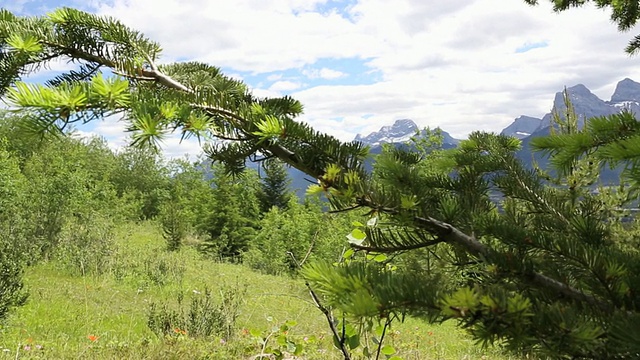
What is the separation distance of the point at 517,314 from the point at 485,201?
0.79 metres

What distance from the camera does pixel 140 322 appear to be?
7.54 metres

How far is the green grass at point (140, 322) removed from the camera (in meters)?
4.89

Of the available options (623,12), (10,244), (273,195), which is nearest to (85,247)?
(10,244)

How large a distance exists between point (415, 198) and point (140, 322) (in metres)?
7.52

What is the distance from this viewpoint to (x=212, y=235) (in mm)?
30156

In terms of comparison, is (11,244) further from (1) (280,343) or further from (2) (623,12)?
(2) (623,12)

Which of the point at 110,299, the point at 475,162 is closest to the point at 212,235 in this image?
the point at 110,299

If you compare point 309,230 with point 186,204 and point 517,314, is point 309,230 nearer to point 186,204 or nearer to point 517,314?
point 186,204

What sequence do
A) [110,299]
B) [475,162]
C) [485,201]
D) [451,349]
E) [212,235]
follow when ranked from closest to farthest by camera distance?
[485,201], [475,162], [451,349], [110,299], [212,235]

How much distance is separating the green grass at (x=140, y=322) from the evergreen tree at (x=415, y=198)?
0.33 metres

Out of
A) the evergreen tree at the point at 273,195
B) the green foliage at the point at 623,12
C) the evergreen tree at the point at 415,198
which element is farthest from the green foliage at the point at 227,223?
the evergreen tree at the point at 415,198

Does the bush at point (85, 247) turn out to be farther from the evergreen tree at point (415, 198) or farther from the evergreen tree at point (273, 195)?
the evergreen tree at point (273, 195)

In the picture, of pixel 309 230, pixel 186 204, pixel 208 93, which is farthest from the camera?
pixel 186 204

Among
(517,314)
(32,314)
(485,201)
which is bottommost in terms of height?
(32,314)
